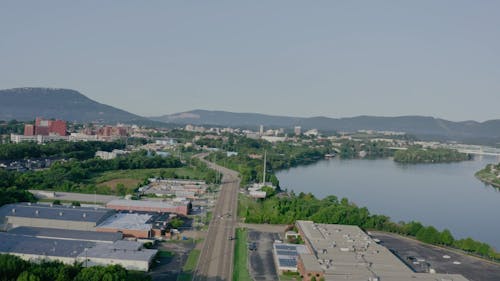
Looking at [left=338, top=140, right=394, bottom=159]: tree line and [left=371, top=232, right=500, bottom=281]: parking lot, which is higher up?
[left=338, top=140, right=394, bottom=159]: tree line

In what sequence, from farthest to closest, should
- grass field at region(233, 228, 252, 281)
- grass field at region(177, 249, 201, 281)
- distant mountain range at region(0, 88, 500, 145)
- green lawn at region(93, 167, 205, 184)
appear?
distant mountain range at region(0, 88, 500, 145) → green lawn at region(93, 167, 205, 184) → grass field at region(233, 228, 252, 281) → grass field at region(177, 249, 201, 281)

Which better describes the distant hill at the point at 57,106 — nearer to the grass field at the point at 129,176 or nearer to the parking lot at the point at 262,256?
the grass field at the point at 129,176

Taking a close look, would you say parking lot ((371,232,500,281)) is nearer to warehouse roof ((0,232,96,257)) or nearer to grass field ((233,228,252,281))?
grass field ((233,228,252,281))

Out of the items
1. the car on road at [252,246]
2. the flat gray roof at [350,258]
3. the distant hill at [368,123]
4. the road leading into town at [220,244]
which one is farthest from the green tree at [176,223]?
the distant hill at [368,123]

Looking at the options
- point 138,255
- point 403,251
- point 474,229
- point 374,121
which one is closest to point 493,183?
point 474,229

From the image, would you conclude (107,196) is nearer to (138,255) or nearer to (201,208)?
(201,208)

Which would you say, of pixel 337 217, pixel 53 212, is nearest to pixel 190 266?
pixel 53 212

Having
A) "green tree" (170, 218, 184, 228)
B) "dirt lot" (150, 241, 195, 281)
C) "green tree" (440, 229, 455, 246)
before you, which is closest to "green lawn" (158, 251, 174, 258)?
"dirt lot" (150, 241, 195, 281)
